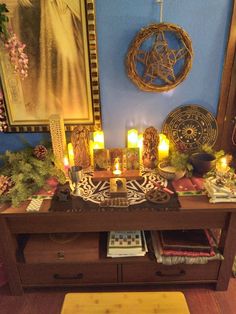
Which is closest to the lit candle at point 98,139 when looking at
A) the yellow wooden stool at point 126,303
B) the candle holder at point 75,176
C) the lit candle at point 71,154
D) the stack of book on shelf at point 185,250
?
the lit candle at point 71,154

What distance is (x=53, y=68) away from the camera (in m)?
1.56

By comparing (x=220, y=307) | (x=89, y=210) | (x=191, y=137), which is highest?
(x=191, y=137)

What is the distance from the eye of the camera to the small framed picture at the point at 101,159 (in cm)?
158

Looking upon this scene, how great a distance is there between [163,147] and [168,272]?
0.81m

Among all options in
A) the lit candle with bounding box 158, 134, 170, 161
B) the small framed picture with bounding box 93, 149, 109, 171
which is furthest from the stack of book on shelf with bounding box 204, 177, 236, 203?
the small framed picture with bounding box 93, 149, 109, 171

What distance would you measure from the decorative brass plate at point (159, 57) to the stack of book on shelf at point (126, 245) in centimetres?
95

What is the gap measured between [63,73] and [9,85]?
0.37 m

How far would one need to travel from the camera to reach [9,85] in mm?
1607

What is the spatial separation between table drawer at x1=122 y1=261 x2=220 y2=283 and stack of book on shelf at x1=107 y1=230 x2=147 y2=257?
10 cm

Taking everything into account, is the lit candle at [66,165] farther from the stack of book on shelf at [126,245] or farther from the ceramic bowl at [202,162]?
the ceramic bowl at [202,162]

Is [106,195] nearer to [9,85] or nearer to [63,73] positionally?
[63,73]

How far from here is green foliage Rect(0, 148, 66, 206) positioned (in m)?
1.39

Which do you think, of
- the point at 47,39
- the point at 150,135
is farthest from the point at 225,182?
the point at 47,39

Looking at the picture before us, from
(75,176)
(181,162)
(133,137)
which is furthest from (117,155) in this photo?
(181,162)
